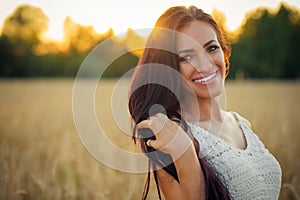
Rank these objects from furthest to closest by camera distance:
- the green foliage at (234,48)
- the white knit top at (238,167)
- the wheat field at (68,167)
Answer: the green foliage at (234,48), the wheat field at (68,167), the white knit top at (238,167)

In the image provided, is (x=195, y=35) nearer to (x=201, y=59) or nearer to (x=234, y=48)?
(x=201, y=59)

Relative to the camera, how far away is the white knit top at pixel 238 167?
165 cm

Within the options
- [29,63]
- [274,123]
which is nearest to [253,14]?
[29,63]

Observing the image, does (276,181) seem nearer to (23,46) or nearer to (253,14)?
(23,46)

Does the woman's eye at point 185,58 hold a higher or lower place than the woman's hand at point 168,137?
higher

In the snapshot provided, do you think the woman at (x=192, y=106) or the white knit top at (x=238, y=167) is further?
the white knit top at (x=238, y=167)

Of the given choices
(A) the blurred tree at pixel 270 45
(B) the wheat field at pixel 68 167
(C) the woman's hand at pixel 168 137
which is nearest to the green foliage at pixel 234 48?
(A) the blurred tree at pixel 270 45

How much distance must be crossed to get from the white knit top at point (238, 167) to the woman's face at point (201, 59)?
0.18 m

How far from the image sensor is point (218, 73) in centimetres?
180

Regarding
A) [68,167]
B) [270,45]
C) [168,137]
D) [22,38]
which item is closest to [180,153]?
[168,137]

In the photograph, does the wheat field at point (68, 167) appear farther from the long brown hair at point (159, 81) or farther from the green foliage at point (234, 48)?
the green foliage at point (234, 48)

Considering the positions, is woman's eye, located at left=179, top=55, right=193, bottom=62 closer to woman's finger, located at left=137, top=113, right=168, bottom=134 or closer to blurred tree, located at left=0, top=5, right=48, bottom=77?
woman's finger, located at left=137, top=113, right=168, bottom=134

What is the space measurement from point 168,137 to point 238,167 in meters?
0.51

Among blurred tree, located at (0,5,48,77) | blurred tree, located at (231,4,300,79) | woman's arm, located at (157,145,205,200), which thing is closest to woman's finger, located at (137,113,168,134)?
woman's arm, located at (157,145,205,200)
